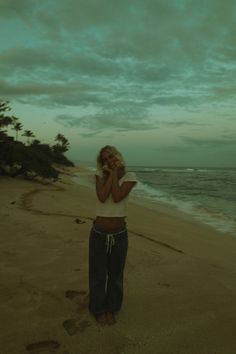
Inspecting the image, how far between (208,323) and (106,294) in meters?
1.07

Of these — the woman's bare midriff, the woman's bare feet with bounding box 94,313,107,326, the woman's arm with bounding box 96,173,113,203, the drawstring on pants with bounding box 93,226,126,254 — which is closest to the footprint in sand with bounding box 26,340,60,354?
the woman's bare feet with bounding box 94,313,107,326

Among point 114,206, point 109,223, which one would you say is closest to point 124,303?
point 109,223

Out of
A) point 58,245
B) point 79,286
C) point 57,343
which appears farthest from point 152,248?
point 57,343

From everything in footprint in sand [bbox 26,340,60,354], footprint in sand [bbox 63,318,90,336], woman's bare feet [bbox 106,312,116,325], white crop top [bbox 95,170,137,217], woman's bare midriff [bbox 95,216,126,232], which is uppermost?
white crop top [bbox 95,170,137,217]

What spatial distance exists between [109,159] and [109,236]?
2.56 ft

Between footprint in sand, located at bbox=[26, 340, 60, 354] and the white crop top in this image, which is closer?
footprint in sand, located at bbox=[26, 340, 60, 354]

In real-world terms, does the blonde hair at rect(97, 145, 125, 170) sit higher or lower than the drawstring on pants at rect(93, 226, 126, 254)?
higher

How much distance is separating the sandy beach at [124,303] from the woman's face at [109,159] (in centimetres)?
156

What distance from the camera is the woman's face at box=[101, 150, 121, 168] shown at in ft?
13.4

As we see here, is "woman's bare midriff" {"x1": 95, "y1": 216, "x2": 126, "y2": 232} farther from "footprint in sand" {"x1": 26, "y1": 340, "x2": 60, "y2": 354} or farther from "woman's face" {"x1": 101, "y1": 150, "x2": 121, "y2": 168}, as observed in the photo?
"footprint in sand" {"x1": 26, "y1": 340, "x2": 60, "y2": 354}

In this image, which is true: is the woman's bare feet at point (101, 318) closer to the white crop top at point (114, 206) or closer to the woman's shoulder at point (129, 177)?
the white crop top at point (114, 206)

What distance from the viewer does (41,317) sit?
4.04 meters

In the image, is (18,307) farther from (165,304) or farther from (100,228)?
(165,304)

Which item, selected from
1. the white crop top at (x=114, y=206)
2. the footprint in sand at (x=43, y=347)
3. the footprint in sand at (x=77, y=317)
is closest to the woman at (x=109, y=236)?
the white crop top at (x=114, y=206)
